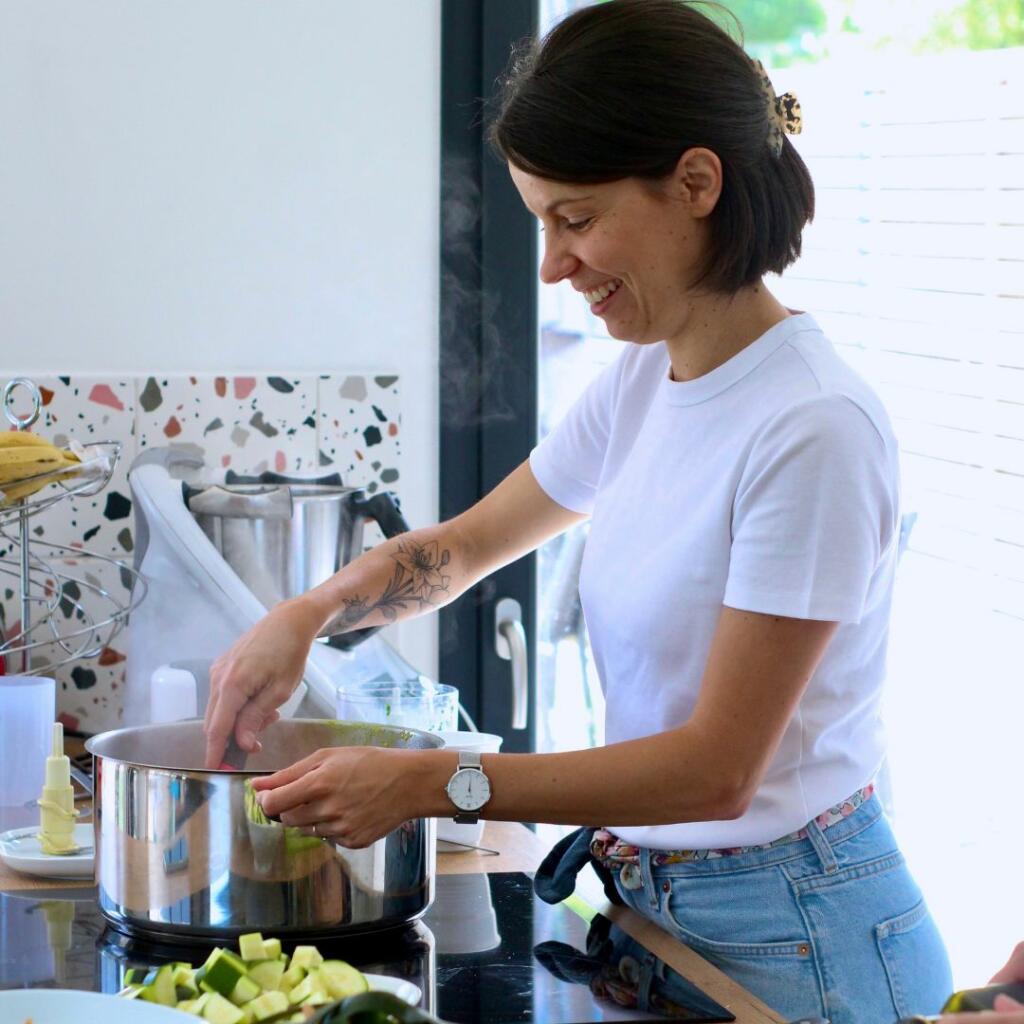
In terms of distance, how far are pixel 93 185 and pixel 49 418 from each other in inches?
11.9

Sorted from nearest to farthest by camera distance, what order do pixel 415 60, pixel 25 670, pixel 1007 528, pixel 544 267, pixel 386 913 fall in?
pixel 386 913, pixel 544 267, pixel 25 670, pixel 415 60, pixel 1007 528

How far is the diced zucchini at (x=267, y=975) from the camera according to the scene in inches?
34.3

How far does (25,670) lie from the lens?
6.04 feet

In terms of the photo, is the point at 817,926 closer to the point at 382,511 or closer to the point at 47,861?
the point at 47,861

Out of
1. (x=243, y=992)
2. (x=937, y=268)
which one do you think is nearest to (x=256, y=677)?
(x=243, y=992)

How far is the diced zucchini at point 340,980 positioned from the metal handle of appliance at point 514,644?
4.02 ft

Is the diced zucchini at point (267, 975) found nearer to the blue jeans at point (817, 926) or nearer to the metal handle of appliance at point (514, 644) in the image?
the blue jeans at point (817, 926)

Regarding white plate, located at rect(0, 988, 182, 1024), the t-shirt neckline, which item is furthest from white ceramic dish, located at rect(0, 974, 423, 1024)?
the t-shirt neckline

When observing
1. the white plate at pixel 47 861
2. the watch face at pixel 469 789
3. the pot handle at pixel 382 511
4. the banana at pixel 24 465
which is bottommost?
the white plate at pixel 47 861

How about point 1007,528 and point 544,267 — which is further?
point 1007,528

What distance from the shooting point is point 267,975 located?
87 centimetres

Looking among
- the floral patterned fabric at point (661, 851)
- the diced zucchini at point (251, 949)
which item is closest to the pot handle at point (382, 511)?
the floral patterned fabric at point (661, 851)

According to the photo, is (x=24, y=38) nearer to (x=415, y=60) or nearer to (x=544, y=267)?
(x=415, y=60)

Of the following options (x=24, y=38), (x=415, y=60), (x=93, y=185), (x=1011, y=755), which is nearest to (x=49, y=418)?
(x=93, y=185)
